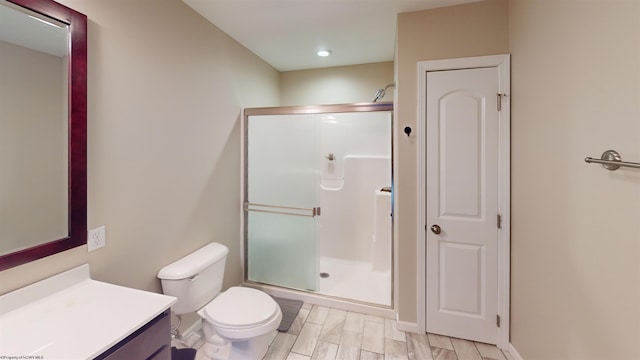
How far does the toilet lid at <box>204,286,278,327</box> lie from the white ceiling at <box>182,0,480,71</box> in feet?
6.78

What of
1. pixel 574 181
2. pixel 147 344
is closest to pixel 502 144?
pixel 574 181

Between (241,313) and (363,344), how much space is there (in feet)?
3.11

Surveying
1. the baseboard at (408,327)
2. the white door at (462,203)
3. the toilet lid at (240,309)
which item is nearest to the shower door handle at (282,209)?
the toilet lid at (240,309)

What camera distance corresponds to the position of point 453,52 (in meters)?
1.89

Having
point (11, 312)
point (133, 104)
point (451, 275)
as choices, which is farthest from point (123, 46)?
point (451, 275)

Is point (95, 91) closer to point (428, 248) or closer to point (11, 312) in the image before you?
point (11, 312)

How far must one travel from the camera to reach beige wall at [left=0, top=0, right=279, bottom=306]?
134cm

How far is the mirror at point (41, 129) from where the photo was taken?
105cm

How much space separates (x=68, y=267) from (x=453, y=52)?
2626 mm

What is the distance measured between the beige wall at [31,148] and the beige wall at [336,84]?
94.8 inches

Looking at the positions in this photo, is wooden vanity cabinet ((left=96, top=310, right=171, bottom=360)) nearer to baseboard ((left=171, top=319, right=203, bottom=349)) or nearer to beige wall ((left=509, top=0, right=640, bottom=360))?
baseboard ((left=171, top=319, right=203, bottom=349))

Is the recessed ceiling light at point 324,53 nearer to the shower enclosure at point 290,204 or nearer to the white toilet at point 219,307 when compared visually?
the shower enclosure at point 290,204

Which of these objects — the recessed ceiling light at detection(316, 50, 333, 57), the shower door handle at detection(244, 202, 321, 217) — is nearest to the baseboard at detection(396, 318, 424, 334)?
the shower door handle at detection(244, 202, 321, 217)

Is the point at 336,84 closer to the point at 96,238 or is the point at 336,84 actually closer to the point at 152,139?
the point at 152,139
